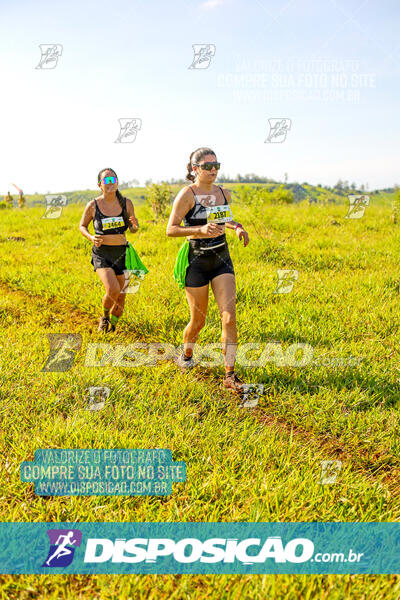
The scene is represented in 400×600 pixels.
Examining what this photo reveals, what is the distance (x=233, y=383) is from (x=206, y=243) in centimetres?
154

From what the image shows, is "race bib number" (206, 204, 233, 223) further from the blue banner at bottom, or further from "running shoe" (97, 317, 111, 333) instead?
the blue banner at bottom

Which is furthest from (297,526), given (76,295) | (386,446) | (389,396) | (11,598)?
(76,295)

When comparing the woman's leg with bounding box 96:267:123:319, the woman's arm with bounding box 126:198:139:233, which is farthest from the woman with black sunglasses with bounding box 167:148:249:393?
the woman's arm with bounding box 126:198:139:233

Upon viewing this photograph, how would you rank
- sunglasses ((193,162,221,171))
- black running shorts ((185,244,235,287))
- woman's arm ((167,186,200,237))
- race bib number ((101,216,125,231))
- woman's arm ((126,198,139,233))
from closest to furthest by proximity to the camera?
sunglasses ((193,162,221,171))
woman's arm ((167,186,200,237))
black running shorts ((185,244,235,287))
race bib number ((101,216,125,231))
woman's arm ((126,198,139,233))

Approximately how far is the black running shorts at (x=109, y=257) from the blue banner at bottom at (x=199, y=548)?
3.84 meters

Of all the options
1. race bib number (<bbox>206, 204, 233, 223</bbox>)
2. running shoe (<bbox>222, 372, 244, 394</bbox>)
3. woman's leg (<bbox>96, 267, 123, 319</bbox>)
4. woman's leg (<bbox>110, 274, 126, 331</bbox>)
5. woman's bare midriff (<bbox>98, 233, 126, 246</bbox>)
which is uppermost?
race bib number (<bbox>206, 204, 233, 223</bbox>)

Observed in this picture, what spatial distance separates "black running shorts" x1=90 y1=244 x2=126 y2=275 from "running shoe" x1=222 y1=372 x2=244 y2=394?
254 centimetres

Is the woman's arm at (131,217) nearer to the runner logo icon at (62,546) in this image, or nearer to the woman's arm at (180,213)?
the woman's arm at (180,213)

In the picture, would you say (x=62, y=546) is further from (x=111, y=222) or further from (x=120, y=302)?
(x=111, y=222)

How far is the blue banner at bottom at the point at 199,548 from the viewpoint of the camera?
2.29 m

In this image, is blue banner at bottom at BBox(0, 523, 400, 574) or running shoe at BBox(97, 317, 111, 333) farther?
running shoe at BBox(97, 317, 111, 333)

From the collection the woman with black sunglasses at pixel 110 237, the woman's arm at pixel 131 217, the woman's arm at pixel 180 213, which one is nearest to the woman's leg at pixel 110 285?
the woman with black sunglasses at pixel 110 237

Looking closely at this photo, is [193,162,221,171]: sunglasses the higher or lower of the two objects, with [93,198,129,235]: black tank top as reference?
higher

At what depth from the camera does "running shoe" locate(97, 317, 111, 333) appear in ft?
18.9
